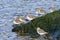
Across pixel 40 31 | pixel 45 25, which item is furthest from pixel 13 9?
pixel 40 31

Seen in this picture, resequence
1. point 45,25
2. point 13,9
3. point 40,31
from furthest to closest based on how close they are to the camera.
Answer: point 13,9
point 45,25
point 40,31

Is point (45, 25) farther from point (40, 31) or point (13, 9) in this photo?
point (13, 9)

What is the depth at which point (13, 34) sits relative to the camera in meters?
8.66

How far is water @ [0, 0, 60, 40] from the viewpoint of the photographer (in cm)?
891

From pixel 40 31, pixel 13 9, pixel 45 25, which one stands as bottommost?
A: pixel 40 31

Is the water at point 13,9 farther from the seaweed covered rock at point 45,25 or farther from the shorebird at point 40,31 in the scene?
the shorebird at point 40,31

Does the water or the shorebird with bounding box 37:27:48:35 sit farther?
the water

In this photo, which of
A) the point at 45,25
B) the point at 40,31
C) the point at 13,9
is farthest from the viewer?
the point at 13,9

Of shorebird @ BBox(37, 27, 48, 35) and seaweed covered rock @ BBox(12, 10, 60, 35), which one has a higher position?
seaweed covered rock @ BBox(12, 10, 60, 35)

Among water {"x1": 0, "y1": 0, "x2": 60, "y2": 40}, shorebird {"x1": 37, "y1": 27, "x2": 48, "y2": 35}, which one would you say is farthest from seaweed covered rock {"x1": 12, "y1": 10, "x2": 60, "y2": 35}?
water {"x1": 0, "y1": 0, "x2": 60, "y2": 40}

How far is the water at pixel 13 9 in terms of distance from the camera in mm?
8914

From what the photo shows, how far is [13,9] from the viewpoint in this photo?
1270cm

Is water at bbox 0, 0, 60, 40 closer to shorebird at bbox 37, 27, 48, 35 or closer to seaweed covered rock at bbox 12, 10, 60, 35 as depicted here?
seaweed covered rock at bbox 12, 10, 60, 35

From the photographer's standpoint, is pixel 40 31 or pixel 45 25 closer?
pixel 40 31
